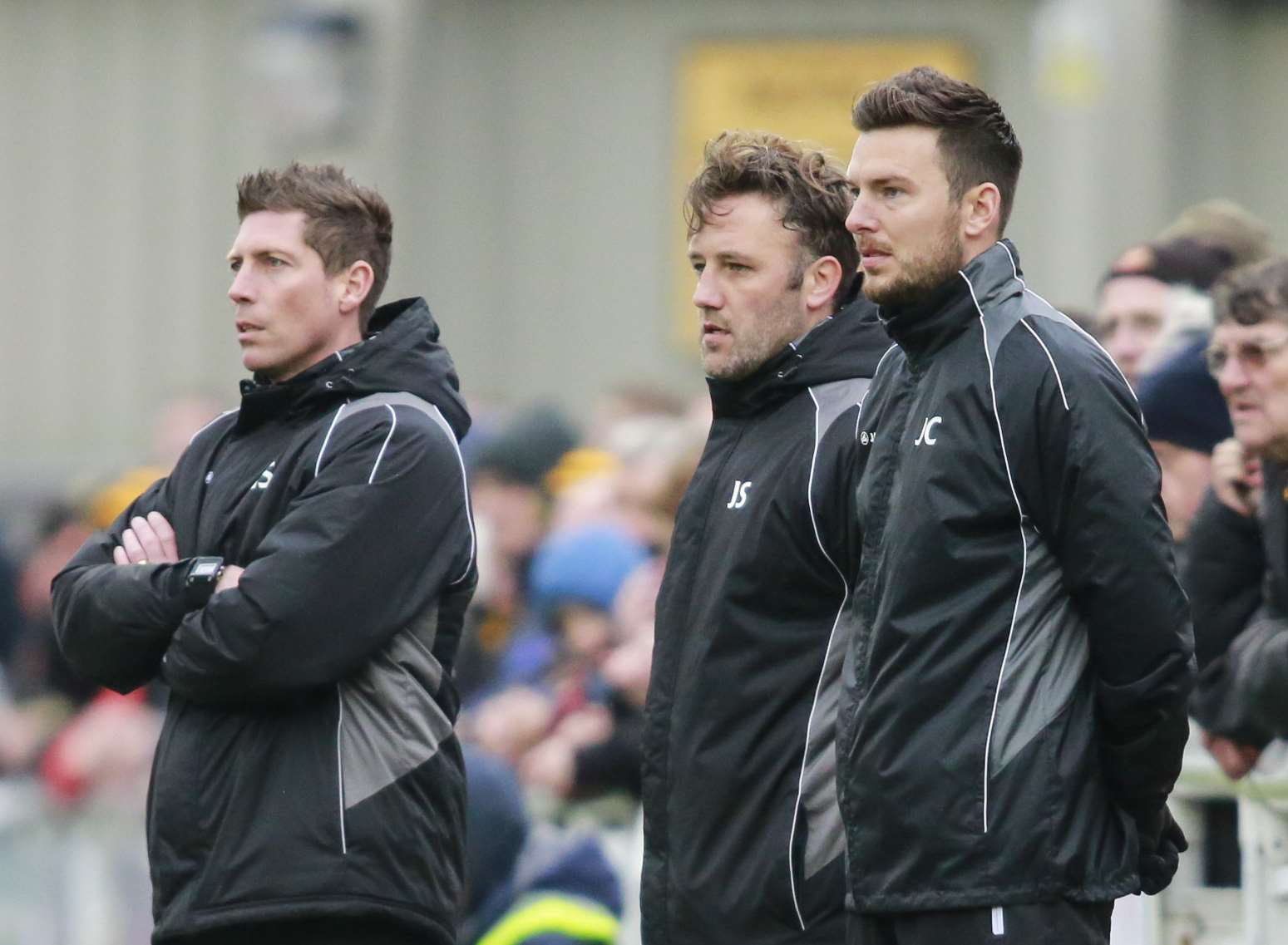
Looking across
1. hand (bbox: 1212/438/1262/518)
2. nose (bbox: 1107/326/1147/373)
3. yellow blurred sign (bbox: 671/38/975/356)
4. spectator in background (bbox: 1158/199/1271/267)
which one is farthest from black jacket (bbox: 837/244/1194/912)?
yellow blurred sign (bbox: 671/38/975/356)

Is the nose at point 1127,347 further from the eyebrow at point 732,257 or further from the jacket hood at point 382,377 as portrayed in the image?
the jacket hood at point 382,377

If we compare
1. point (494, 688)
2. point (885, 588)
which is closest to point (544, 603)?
point (494, 688)

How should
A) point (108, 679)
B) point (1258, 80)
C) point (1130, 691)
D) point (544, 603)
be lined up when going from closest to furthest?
point (1130, 691) < point (108, 679) < point (544, 603) < point (1258, 80)

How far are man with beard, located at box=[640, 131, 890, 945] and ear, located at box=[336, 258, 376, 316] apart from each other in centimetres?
71

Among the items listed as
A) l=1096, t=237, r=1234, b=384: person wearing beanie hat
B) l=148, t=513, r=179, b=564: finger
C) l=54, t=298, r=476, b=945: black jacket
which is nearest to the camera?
l=54, t=298, r=476, b=945: black jacket

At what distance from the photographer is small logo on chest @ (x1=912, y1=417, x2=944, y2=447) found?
430 centimetres

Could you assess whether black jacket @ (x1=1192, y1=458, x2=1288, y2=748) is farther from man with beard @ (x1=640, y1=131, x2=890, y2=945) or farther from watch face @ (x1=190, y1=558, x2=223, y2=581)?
watch face @ (x1=190, y1=558, x2=223, y2=581)

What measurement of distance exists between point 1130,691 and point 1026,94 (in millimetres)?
12403

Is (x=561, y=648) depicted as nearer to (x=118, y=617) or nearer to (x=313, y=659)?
(x=118, y=617)

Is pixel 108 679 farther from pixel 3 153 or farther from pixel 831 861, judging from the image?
pixel 3 153

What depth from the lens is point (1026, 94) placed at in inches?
637

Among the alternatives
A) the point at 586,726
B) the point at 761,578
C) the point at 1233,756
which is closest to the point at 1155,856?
the point at 761,578

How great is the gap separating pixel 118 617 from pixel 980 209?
1897 millimetres

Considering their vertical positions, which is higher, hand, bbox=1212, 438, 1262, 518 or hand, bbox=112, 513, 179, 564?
hand, bbox=1212, 438, 1262, 518
